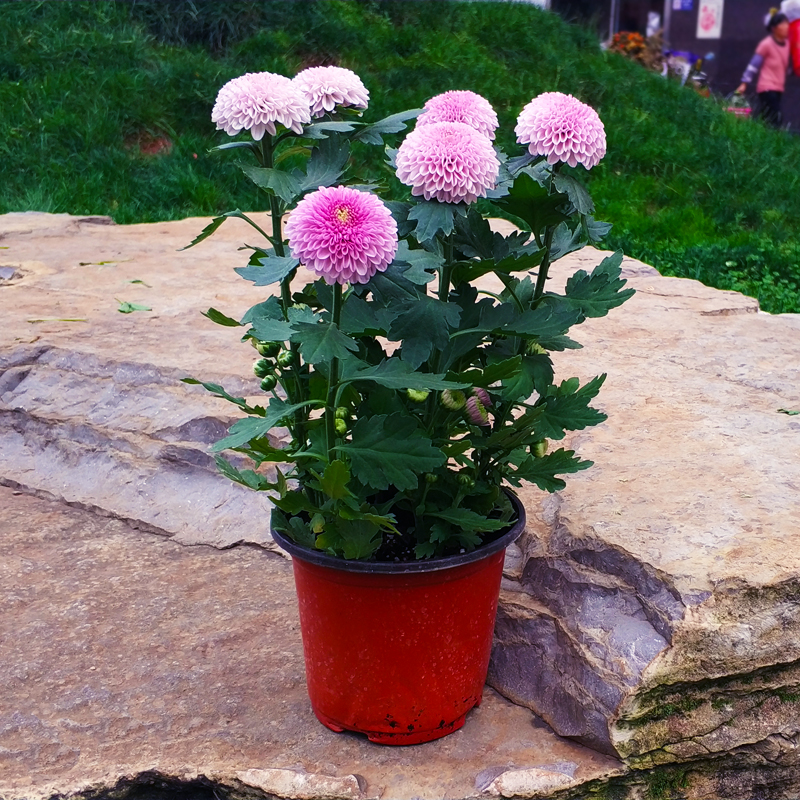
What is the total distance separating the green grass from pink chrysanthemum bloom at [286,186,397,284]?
14.3 feet

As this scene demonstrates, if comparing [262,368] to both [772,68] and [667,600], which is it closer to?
[667,600]

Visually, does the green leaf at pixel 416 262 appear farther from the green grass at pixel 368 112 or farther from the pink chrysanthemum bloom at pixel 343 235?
the green grass at pixel 368 112

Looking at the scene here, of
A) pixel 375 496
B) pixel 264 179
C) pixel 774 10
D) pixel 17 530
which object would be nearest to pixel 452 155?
pixel 264 179

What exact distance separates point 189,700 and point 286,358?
80 cm

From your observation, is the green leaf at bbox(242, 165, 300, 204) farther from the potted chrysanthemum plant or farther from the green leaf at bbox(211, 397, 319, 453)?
the green leaf at bbox(211, 397, 319, 453)

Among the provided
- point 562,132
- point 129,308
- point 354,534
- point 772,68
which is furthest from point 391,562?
point 772,68

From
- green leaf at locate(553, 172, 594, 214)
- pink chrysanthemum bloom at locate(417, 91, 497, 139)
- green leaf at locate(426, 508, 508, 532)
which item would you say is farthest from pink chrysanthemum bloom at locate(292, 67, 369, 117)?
green leaf at locate(426, 508, 508, 532)

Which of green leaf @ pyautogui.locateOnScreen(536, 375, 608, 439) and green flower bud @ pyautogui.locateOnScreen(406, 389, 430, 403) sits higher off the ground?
green flower bud @ pyautogui.locateOnScreen(406, 389, 430, 403)

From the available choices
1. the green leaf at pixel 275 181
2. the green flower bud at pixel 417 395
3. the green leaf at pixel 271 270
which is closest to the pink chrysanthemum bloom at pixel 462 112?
the green leaf at pixel 275 181

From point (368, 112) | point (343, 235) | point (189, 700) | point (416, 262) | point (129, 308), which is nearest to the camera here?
point (343, 235)

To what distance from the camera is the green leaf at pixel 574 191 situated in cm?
159

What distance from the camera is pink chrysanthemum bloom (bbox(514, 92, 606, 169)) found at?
1.56 meters

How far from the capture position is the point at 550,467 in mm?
1773

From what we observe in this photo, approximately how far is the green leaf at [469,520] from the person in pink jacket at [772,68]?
8878mm
